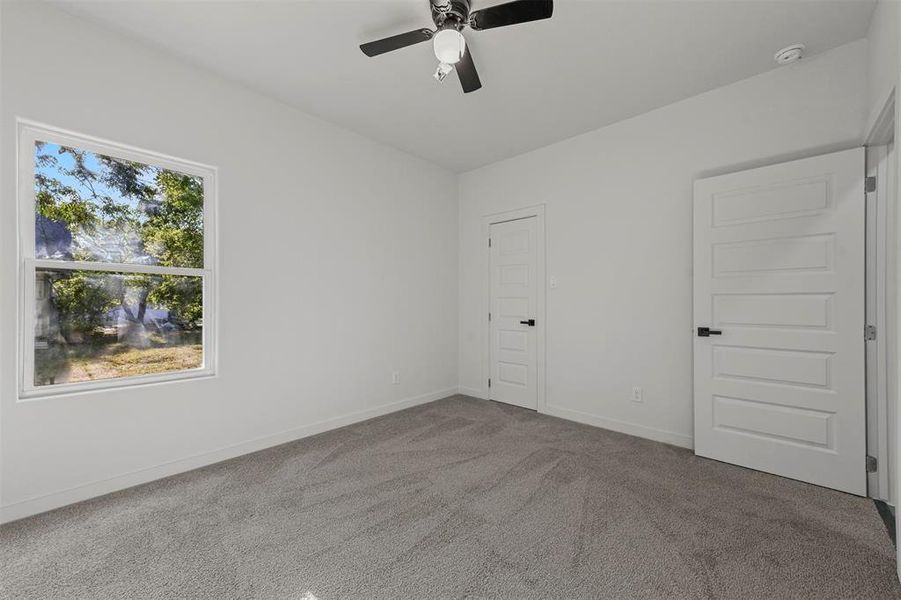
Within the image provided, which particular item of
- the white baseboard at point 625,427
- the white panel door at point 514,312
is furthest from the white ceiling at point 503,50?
the white baseboard at point 625,427

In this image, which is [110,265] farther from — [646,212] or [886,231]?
[886,231]

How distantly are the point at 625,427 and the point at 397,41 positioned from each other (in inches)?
135

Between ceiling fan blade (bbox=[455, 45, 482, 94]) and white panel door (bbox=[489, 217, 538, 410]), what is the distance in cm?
192

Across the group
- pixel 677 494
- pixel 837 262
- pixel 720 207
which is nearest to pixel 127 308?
pixel 677 494

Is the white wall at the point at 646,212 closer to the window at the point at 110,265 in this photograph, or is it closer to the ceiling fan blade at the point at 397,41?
the ceiling fan blade at the point at 397,41

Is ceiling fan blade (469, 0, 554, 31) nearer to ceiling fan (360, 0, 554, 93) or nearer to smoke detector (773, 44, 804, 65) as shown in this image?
ceiling fan (360, 0, 554, 93)

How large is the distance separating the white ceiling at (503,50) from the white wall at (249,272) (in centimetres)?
28

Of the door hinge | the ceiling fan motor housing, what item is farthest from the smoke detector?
the door hinge

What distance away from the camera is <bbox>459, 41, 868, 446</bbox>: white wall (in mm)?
2617

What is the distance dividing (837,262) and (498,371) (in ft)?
9.78

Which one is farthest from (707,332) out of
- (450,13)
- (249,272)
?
(249,272)

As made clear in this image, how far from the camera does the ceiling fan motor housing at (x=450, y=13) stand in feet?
6.68

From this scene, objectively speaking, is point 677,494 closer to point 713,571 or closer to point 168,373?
point 713,571

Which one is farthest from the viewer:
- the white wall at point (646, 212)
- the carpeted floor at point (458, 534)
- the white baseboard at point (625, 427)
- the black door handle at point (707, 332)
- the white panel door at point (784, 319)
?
the white baseboard at point (625, 427)
